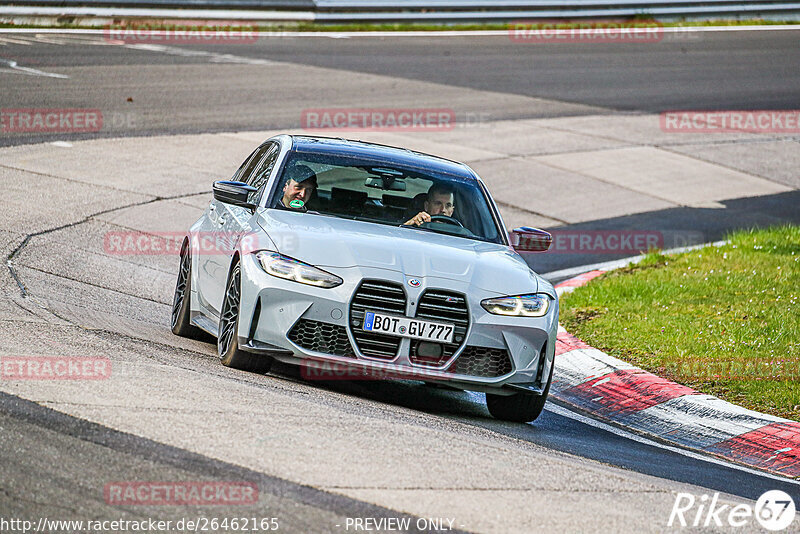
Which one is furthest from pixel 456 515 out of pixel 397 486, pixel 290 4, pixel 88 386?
pixel 290 4

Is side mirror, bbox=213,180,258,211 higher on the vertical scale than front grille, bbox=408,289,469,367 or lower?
higher

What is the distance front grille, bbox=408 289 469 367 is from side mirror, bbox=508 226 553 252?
4.95 ft

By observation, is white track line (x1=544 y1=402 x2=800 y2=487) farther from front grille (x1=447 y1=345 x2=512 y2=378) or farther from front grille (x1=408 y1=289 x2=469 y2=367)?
front grille (x1=408 y1=289 x2=469 y2=367)

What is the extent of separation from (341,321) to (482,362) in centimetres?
93

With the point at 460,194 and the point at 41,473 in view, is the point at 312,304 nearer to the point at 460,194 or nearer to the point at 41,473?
the point at 460,194

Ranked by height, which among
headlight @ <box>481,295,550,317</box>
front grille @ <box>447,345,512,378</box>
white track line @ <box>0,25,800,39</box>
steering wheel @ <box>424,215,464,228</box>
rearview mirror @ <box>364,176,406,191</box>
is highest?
white track line @ <box>0,25,800,39</box>

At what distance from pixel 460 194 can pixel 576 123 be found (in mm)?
13719

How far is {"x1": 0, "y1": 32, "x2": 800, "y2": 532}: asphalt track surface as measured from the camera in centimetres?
503

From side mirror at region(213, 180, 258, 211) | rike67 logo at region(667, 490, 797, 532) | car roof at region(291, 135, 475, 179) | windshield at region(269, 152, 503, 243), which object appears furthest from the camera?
car roof at region(291, 135, 475, 179)

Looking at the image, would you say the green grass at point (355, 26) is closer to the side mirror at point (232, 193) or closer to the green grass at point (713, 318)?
the green grass at point (713, 318)

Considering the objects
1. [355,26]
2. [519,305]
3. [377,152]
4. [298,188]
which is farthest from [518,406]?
[355,26]

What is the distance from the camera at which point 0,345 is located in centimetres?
692

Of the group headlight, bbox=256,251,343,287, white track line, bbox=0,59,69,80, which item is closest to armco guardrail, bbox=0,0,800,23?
white track line, bbox=0,59,69,80

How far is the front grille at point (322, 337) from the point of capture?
7.25 meters
